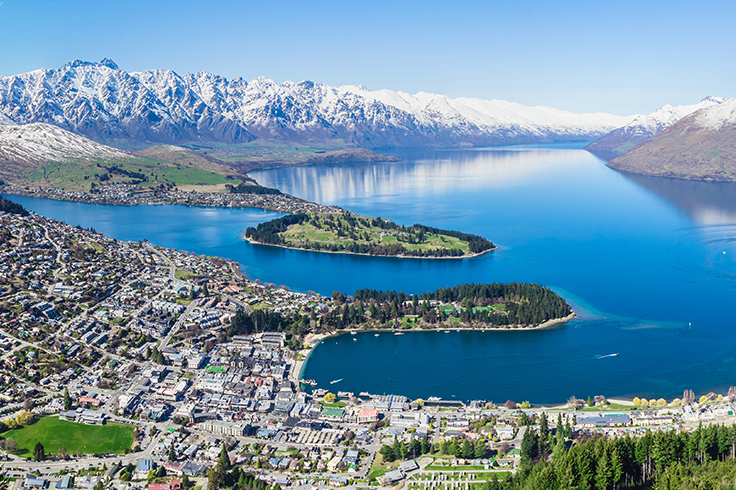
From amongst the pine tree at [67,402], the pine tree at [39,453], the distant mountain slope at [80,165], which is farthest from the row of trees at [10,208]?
the pine tree at [39,453]

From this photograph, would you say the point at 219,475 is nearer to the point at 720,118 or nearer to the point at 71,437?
the point at 71,437

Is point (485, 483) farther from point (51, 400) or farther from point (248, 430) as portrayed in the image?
point (51, 400)

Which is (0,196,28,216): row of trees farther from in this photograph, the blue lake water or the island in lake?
the island in lake

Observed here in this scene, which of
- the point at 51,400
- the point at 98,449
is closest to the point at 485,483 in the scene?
the point at 98,449

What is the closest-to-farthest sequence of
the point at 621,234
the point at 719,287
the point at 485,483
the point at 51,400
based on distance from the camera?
the point at 485,483 < the point at 51,400 < the point at 719,287 < the point at 621,234

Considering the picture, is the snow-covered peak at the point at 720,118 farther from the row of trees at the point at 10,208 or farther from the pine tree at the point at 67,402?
the pine tree at the point at 67,402

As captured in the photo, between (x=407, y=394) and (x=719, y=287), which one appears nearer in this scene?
(x=407, y=394)

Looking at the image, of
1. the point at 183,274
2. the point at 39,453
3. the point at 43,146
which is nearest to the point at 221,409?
the point at 39,453

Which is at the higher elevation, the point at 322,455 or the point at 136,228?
the point at 136,228
